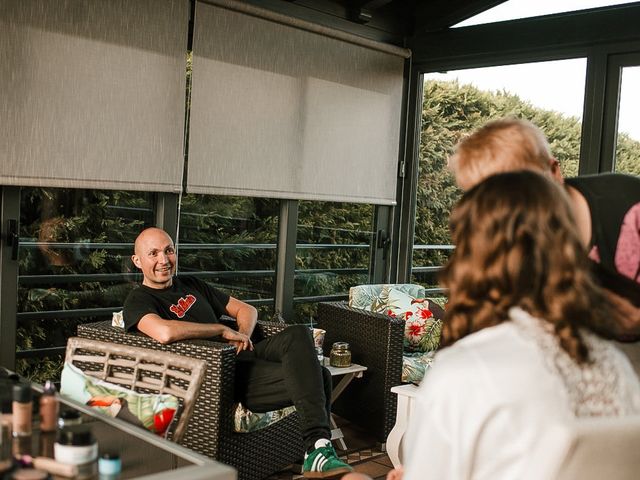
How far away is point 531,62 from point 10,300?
3.34 meters

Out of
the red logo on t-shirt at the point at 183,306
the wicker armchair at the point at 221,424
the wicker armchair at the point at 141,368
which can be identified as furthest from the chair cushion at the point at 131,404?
the red logo on t-shirt at the point at 183,306

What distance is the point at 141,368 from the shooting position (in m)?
2.48

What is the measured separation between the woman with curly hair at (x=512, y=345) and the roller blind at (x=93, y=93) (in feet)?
9.26

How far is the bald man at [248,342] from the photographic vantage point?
3250 millimetres

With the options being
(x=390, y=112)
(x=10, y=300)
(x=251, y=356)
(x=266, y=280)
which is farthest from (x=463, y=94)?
(x=10, y=300)

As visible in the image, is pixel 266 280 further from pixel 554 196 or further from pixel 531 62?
pixel 554 196

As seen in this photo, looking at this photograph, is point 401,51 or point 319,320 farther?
point 401,51

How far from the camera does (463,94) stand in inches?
213

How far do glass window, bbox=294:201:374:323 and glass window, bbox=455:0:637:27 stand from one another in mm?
1450

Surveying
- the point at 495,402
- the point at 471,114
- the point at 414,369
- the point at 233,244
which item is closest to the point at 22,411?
the point at 495,402

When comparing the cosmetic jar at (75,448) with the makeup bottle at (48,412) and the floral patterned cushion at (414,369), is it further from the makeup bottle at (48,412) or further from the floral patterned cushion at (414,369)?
the floral patterned cushion at (414,369)

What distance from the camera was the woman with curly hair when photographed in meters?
1.19

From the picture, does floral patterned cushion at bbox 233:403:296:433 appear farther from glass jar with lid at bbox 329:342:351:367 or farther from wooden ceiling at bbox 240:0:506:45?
wooden ceiling at bbox 240:0:506:45

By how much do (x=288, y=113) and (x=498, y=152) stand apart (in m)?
3.15
